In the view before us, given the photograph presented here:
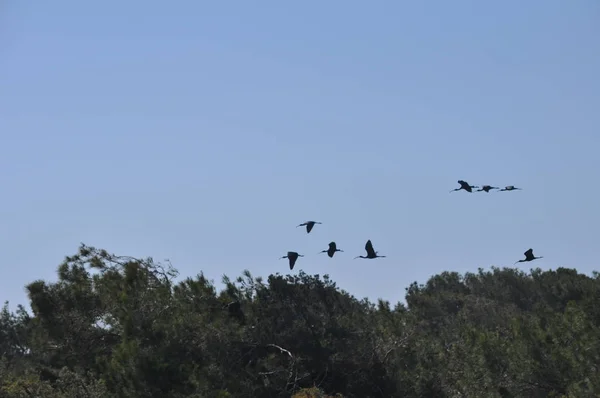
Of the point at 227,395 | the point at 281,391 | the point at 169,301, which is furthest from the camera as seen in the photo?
the point at 169,301

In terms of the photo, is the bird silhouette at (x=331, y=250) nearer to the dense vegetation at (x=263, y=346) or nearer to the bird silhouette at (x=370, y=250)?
the bird silhouette at (x=370, y=250)

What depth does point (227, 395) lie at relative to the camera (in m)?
29.6

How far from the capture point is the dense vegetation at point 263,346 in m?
31.3

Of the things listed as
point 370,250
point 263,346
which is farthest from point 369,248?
point 263,346

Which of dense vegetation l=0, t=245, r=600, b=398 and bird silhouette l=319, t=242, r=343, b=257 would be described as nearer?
bird silhouette l=319, t=242, r=343, b=257

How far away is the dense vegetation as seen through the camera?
3133 centimetres

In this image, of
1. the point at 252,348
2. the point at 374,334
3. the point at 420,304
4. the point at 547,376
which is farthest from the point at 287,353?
the point at 420,304

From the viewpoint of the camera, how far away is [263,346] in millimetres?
34469

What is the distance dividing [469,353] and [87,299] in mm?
13994

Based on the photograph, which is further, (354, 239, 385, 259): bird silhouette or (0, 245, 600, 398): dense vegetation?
(0, 245, 600, 398): dense vegetation

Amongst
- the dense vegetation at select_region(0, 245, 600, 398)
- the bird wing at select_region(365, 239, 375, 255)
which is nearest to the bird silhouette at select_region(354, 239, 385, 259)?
the bird wing at select_region(365, 239, 375, 255)

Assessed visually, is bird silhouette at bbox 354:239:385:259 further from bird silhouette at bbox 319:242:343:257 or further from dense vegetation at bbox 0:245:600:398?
dense vegetation at bbox 0:245:600:398

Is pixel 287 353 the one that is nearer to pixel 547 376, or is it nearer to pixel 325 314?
pixel 325 314

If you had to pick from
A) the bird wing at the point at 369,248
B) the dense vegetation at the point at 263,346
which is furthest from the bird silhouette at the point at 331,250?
the dense vegetation at the point at 263,346
